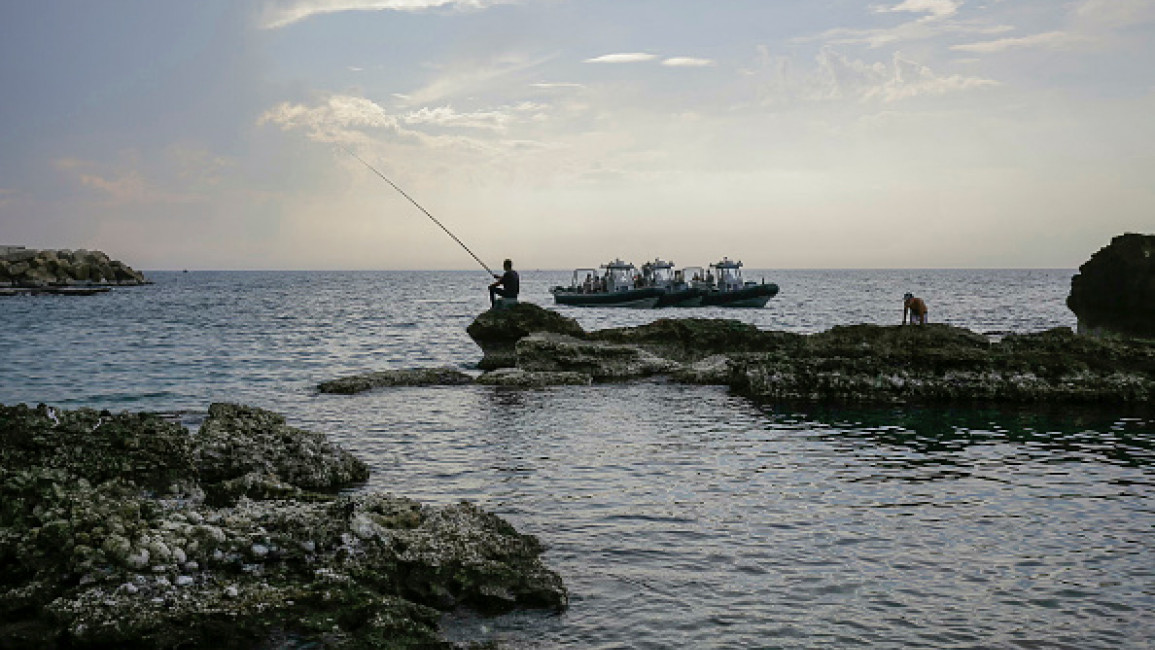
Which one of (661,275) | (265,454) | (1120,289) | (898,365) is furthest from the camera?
(661,275)

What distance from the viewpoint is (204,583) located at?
632 centimetres

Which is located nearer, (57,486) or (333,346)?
(57,486)

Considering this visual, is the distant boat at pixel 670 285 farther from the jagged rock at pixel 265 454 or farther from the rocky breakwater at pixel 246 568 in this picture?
the rocky breakwater at pixel 246 568

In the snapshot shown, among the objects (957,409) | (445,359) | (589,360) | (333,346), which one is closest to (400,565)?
(957,409)

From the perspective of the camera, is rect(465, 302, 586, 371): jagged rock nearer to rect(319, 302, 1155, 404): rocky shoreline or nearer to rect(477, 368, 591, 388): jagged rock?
rect(319, 302, 1155, 404): rocky shoreline

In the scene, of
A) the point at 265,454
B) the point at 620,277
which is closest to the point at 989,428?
the point at 265,454

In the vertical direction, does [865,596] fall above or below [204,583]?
below

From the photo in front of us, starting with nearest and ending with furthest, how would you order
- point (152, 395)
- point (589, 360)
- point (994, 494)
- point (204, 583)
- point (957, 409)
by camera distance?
1. point (204, 583)
2. point (994, 494)
3. point (957, 409)
4. point (152, 395)
5. point (589, 360)

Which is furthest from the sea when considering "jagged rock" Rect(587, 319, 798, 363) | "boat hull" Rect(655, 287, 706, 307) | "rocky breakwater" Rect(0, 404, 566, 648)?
"boat hull" Rect(655, 287, 706, 307)

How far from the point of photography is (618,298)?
6569 cm

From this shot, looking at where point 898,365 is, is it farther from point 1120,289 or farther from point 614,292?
point 614,292

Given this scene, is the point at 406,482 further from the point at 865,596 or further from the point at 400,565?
the point at 865,596

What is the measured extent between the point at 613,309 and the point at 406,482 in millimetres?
56110

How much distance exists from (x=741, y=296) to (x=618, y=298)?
9.71m
